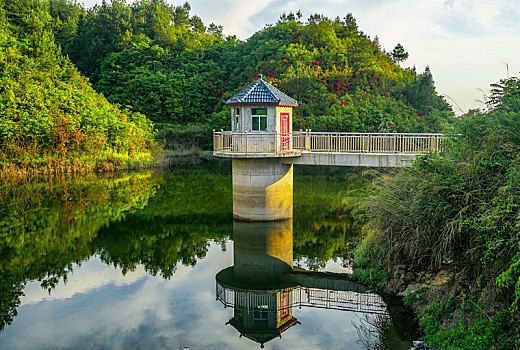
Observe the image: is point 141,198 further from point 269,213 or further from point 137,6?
point 137,6

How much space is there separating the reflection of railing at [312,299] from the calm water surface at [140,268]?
0.28m

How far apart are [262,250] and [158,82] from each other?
40729 mm

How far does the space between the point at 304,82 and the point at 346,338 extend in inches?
1210

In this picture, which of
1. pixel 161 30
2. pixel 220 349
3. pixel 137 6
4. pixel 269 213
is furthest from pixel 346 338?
pixel 137 6

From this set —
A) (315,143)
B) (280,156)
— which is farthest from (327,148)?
(280,156)

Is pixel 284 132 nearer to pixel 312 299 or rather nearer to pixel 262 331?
pixel 312 299

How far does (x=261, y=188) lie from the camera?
730 inches

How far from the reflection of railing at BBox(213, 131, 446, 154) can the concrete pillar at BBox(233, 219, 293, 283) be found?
10.3 ft

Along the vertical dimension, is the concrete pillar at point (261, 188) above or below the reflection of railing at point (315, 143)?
below

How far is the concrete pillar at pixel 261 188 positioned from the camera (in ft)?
60.6

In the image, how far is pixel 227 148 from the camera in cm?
1855

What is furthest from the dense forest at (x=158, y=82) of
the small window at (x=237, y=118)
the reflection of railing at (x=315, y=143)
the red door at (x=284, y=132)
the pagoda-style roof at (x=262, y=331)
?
the pagoda-style roof at (x=262, y=331)

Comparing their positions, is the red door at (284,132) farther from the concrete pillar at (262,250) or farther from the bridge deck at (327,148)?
the concrete pillar at (262,250)

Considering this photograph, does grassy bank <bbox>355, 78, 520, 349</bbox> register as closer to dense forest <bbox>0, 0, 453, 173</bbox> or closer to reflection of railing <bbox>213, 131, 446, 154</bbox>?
reflection of railing <bbox>213, 131, 446, 154</bbox>
